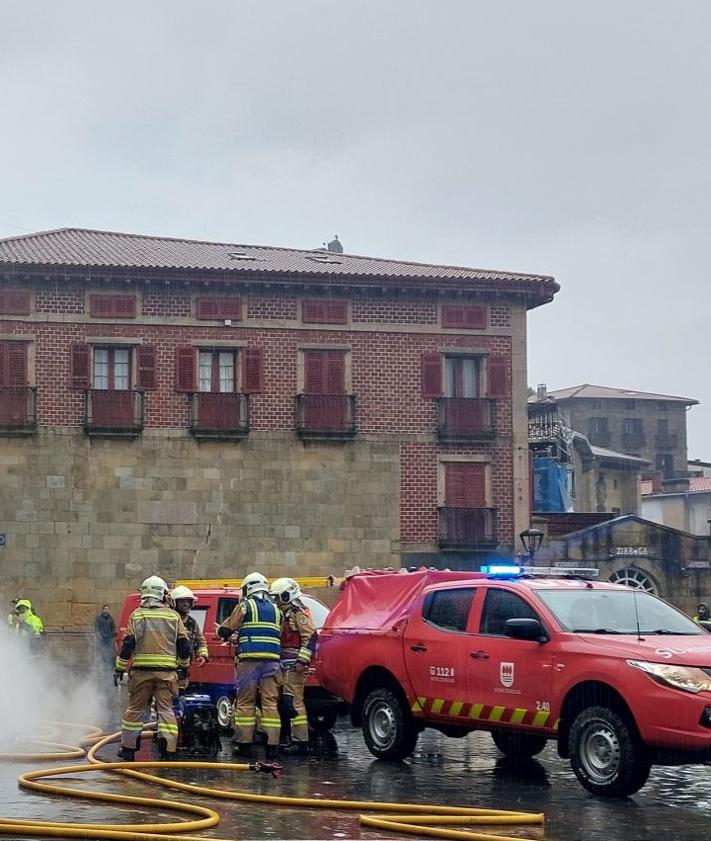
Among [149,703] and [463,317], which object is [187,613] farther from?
[463,317]

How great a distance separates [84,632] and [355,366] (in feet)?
31.3

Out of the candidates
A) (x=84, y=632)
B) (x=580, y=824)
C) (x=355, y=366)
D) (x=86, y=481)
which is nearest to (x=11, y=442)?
(x=86, y=481)

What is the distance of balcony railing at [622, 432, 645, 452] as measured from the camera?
9469cm

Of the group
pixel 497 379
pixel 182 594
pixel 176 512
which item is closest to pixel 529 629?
pixel 182 594

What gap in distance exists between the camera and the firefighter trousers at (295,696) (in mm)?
14523

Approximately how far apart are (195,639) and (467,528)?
2379 cm

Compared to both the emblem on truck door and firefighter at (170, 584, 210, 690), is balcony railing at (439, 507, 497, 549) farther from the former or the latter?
the emblem on truck door

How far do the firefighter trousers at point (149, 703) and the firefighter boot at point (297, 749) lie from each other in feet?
4.35

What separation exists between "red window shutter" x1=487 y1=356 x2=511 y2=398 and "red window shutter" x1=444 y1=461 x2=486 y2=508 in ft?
6.37

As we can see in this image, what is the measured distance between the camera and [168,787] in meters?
11.4

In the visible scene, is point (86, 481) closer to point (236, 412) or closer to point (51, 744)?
point (236, 412)

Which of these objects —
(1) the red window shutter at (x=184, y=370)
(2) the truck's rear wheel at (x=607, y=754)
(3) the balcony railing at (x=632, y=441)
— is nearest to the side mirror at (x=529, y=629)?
(2) the truck's rear wheel at (x=607, y=754)

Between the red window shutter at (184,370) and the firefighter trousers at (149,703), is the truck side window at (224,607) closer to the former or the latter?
the firefighter trousers at (149,703)

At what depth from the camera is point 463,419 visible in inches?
1510
